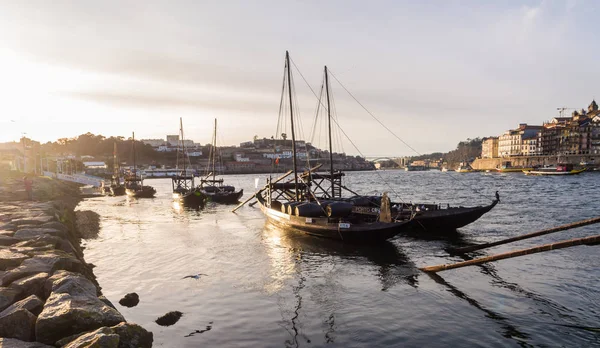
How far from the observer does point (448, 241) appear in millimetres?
25469

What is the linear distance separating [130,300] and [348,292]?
28.2 feet

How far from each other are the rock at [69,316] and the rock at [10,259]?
3.99 m

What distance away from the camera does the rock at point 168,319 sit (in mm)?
12117

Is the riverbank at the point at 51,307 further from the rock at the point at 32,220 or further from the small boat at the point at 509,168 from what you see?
the small boat at the point at 509,168

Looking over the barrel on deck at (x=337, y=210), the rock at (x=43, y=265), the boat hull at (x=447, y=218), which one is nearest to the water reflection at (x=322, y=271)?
the barrel on deck at (x=337, y=210)

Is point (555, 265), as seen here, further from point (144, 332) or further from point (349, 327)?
point (144, 332)

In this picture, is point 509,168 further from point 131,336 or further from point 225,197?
point 131,336

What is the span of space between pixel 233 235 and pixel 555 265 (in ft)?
70.7

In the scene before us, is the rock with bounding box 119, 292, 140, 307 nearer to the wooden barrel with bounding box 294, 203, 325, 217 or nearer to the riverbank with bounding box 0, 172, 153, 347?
the riverbank with bounding box 0, 172, 153, 347

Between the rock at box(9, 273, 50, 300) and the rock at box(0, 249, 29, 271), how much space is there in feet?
6.58

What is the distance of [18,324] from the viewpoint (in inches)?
347

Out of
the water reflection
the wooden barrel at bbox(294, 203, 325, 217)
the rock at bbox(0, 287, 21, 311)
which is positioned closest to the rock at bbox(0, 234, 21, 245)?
the rock at bbox(0, 287, 21, 311)

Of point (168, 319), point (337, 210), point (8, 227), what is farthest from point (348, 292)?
point (8, 227)

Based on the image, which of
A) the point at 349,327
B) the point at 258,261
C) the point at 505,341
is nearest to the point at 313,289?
the point at 349,327
